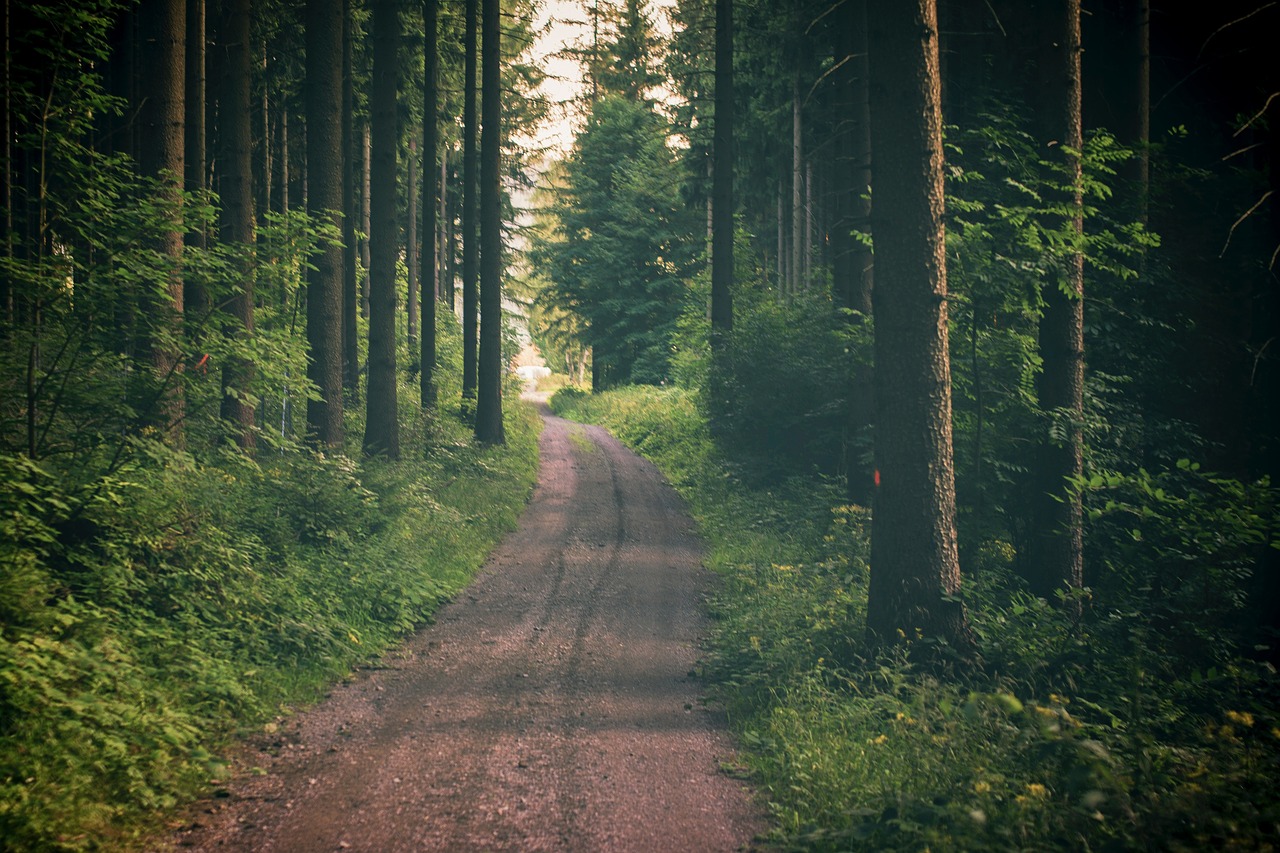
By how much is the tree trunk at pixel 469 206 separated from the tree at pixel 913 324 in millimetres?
15447

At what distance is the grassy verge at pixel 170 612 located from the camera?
4961mm

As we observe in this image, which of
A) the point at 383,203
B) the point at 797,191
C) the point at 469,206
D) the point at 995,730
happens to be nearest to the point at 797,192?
the point at 797,191

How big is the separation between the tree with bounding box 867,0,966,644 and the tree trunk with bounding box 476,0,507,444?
573 inches

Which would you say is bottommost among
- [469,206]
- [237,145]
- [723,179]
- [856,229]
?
[856,229]

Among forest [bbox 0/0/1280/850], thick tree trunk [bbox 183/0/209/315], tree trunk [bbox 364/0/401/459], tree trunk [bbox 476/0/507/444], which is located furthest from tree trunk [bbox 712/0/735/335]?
thick tree trunk [bbox 183/0/209/315]

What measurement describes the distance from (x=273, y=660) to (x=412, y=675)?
51.8 inches

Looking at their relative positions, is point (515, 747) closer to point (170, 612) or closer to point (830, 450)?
point (170, 612)

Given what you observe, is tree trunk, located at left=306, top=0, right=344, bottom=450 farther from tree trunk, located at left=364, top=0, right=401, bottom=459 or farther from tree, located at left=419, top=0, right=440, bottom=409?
tree, located at left=419, top=0, right=440, bottom=409

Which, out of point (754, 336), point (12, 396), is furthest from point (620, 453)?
point (12, 396)

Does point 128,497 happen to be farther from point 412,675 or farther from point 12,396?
point 412,675

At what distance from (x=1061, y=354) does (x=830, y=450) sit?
8.31 m

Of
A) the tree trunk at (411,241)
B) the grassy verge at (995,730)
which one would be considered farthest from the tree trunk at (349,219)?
the grassy verge at (995,730)

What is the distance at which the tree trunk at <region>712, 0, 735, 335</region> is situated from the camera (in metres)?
21.5

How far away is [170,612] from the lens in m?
7.43
